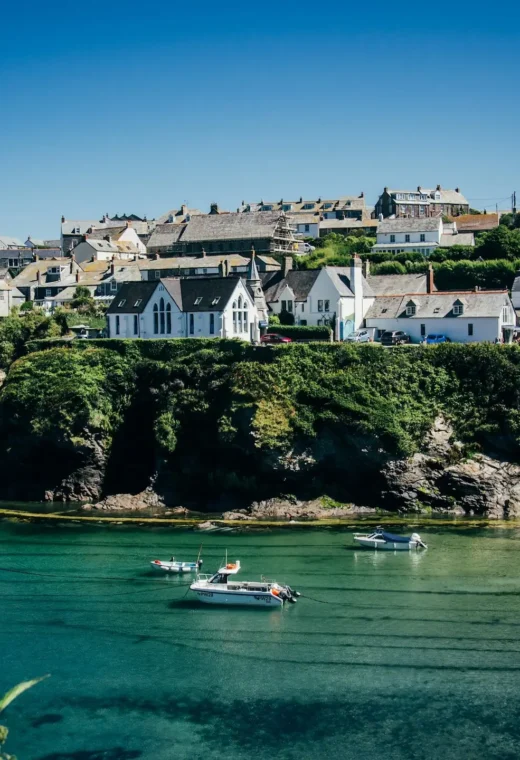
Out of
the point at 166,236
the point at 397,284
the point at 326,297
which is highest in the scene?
the point at 166,236

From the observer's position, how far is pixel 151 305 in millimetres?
87312

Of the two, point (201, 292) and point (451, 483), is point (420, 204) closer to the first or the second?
point (201, 292)

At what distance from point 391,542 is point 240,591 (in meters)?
12.4

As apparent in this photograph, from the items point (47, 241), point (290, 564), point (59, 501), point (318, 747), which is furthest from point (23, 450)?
point (47, 241)

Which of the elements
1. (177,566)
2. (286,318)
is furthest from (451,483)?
(286,318)

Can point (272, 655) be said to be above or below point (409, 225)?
below

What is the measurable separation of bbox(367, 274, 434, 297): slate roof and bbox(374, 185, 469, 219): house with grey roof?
49.8m

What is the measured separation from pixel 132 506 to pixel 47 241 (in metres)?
129

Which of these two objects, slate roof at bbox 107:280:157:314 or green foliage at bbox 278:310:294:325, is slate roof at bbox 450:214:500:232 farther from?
slate roof at bbox 107:280:157:314

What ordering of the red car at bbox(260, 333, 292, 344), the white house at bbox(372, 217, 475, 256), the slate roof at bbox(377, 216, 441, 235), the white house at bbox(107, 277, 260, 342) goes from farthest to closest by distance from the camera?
the slate roof at bbox(377, 216, 441, 235) → the white house at bbox(372, 217, 475, 256) → the red car at bbox(260, 333, 292, 344) → the white house at bbox(107, 277, 260, 342)

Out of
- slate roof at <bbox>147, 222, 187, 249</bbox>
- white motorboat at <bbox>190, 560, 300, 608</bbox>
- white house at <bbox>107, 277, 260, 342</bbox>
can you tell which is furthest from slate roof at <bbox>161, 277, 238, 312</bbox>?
white motorboat at <bbox>190, 560, 300, 608</bbox>

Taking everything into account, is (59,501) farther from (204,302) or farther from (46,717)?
(46,717)

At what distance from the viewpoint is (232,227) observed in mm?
118500

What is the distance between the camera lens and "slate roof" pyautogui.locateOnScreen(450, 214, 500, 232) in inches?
4867
